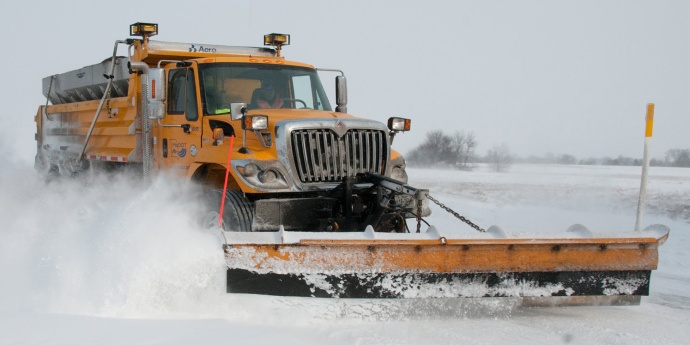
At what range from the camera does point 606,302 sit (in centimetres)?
581

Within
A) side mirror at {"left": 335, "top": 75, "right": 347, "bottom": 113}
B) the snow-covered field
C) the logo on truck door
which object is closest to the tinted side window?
the logo on truck door

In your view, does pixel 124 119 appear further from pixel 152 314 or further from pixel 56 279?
pixel 152 314

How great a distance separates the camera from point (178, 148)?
297 inches

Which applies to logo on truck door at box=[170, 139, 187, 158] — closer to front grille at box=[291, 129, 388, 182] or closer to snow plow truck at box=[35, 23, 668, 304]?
snow plow truck at box=[35, 23, 668, 304]

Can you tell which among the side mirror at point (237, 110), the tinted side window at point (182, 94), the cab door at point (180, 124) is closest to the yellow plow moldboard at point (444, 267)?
the side mirror at point (237, 110)

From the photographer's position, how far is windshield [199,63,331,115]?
7270 mm

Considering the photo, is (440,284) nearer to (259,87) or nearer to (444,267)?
(444,267)

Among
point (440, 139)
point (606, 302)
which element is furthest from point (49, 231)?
point (440, 139)

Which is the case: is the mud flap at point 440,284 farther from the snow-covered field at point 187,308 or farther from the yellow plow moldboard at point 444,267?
the snow-covered field at point 187,308

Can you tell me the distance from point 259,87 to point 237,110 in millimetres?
967

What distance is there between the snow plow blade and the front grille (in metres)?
1.40

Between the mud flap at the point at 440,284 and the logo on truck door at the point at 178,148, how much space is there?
286cm

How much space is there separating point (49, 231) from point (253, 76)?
8.67ft

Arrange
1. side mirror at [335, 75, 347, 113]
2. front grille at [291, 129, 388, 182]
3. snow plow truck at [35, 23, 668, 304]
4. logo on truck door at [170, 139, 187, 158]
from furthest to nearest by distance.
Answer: side mirror at [335, 75, 347, 113]
logo on truck door at [170, 139, 187, 158]
front grille at [291, 129, 388, 182]
snow plow truck at [35, 23, 668, 304]
